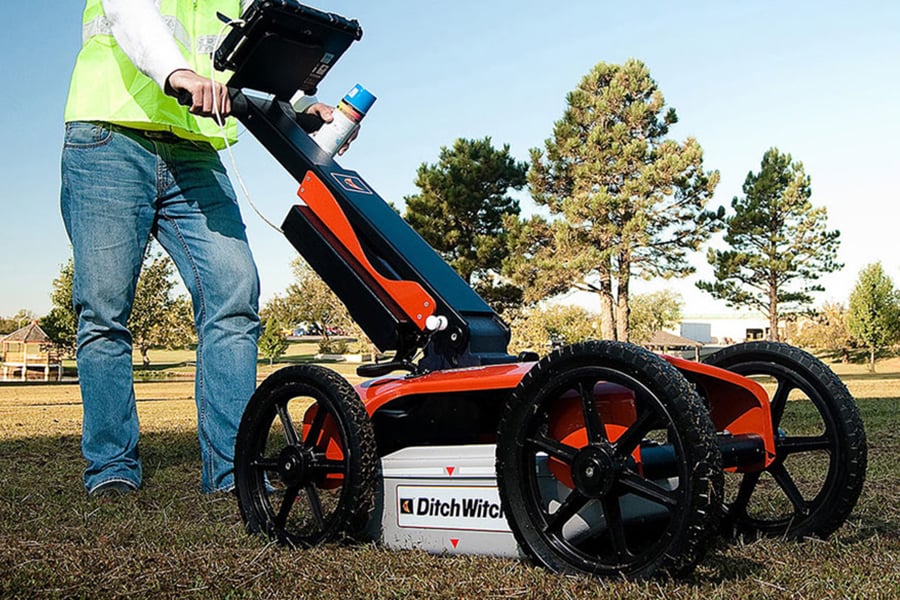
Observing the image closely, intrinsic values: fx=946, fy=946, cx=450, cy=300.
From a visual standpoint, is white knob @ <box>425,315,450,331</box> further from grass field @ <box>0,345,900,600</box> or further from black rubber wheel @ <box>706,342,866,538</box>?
black rubber wheel @ <box>706,342,866,538</box>

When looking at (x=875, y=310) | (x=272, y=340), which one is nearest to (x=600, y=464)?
(x=875, y=310)

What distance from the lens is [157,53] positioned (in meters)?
3.43

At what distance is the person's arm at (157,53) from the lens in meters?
3.38

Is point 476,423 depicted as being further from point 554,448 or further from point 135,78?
point 135,78

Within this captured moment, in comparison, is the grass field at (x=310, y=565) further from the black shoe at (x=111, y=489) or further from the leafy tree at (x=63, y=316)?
the leafy tree at (x=63, y=316)

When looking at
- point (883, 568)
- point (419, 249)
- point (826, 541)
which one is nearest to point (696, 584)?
point (883, 568)

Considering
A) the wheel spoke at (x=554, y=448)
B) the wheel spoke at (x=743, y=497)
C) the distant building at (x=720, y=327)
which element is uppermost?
the distant building at (x=720, y=327)

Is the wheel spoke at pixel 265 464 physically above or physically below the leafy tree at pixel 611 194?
below

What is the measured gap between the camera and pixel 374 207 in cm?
323

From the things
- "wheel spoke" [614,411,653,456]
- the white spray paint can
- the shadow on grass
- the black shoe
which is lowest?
the shadow on grass

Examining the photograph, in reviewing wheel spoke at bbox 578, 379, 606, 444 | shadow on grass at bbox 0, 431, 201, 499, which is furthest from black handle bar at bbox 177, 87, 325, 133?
wheel spoke at bbox 578, 379, 606, 444

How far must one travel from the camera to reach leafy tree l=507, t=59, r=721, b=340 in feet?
115

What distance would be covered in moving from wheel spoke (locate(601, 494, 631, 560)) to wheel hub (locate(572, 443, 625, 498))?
0.10 ft

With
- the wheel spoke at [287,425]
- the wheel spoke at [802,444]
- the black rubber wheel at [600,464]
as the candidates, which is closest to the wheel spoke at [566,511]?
the black rubber wheel at [600,464]
